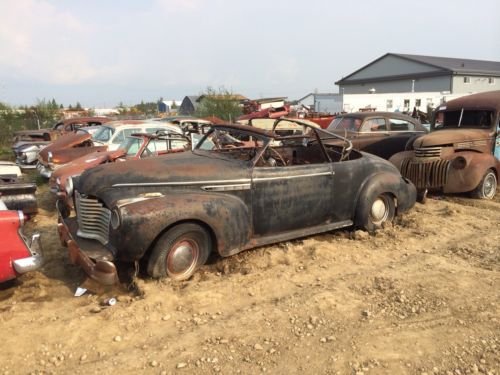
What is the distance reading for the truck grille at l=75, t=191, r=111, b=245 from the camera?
4.16 m

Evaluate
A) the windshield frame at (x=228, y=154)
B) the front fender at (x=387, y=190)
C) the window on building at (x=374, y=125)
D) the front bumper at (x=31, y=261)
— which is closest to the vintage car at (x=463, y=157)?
the window on building at (x=374, y=125)

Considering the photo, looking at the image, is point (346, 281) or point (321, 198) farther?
point (321, 198)

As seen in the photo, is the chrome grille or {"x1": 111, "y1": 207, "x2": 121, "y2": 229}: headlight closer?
{"x1": 111, "y1": 207, "x2": 121, "y2": 229}: headlight

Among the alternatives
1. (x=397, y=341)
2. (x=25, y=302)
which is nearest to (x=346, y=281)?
(x=397, y=341)

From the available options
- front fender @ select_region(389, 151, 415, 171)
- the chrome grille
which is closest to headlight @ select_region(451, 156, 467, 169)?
the chrome grille

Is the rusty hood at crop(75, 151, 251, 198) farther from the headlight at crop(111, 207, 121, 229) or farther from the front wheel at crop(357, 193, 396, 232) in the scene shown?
the front wheel at crop(357, 193, 396, 232)

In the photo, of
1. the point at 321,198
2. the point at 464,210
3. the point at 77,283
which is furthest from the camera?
the point at 464,210

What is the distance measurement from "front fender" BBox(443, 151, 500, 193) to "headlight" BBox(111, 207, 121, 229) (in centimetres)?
614

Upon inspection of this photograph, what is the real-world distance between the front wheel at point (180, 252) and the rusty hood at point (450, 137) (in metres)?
5.29

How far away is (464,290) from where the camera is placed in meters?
4.13

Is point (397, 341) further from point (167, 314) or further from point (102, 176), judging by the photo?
point (102, 176)

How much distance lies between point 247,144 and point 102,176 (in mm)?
2322

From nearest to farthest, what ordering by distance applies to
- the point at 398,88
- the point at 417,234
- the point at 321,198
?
the point at 321,198
the point at 417,234
the point at 398,88

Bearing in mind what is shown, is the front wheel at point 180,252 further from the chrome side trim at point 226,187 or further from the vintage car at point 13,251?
the vintage car at point 13,251
